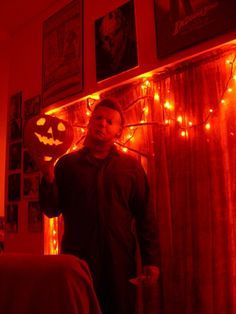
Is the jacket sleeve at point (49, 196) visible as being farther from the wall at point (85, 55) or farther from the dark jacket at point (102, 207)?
the wall at point (85, 55)

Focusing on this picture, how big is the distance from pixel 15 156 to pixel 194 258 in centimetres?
171

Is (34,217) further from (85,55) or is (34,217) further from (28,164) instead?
(85,55)

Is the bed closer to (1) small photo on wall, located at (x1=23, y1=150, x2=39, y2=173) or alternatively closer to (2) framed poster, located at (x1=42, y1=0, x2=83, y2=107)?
(2) framed poster, located at (x1=42, y1=0, x2=83, y2=107)

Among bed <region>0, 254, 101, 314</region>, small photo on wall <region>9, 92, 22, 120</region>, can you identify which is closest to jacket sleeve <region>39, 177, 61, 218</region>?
bed <region>0, 254, 101, 314</region>

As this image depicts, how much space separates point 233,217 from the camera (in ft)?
4.64

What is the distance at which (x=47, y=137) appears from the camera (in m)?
1.40

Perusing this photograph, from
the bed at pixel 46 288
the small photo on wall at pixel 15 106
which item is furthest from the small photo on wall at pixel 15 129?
the bed at pixel 46 288

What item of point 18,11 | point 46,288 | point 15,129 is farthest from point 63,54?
point 46,288

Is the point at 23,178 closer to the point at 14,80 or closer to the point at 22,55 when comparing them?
the point at 14,80

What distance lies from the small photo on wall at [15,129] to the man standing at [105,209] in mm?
1286

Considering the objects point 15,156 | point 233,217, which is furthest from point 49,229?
point 233,217

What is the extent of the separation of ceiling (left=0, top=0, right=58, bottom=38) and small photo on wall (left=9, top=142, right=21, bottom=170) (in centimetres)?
106

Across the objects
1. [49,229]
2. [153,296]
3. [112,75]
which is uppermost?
[112,75]

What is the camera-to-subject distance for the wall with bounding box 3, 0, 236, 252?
1749 mm
